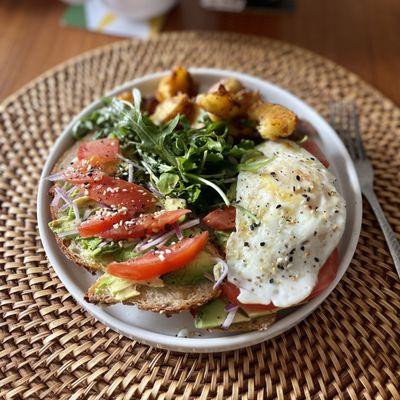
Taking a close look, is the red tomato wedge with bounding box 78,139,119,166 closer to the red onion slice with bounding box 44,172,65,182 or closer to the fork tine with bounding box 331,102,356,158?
the red onion slice with bounding box 44,172,65,182

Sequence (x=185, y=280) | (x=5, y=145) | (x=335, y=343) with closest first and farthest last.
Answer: (x=185, y=280) < (x=335, y=343) < (x=5, y=145)

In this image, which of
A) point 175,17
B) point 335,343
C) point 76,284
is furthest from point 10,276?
point 175,17

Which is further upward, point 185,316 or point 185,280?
point 185,280

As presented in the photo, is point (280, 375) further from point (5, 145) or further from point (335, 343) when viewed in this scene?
point (5, 145)

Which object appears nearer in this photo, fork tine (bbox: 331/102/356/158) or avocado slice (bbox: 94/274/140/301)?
avocado slice (bbox: 94/274/140/301)

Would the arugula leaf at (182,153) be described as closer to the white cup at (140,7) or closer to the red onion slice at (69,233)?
the red onion slice at (69,233)

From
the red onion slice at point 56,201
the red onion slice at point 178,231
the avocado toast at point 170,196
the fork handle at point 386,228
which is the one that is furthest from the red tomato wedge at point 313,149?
the red onion slice at point 56,201

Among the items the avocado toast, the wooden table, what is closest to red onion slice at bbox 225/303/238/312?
the avocado toast
